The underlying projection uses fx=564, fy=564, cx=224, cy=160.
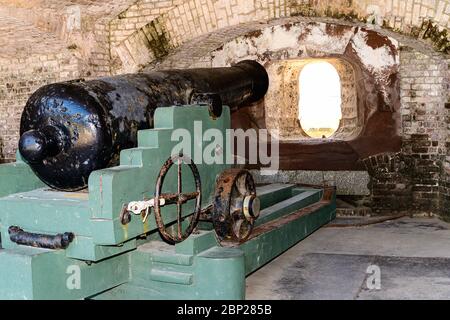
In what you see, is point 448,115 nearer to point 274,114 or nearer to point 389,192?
point 389,192

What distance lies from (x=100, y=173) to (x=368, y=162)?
13.6 feet

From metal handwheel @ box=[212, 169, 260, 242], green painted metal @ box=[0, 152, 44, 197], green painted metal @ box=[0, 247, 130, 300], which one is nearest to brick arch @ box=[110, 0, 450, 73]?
metal handwheel @ box=[212, 169, 260, 242]

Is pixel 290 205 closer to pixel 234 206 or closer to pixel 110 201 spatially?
pixel 234 206

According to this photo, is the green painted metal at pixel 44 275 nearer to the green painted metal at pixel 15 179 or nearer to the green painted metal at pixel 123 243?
the green painted metal at pixel 123 243

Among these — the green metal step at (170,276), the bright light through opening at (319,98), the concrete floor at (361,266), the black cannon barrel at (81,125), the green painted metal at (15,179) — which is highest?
the bright light through opening at (319,98)

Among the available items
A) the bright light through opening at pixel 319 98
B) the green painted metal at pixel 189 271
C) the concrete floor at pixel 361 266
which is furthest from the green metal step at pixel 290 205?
the bright light through opening at pixel 319 98

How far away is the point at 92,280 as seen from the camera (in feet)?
9.98

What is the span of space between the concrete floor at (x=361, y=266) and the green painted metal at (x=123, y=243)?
30 cm

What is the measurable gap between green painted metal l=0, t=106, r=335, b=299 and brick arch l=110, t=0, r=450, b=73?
2.19 metres

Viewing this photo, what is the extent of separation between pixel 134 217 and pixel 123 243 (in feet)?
0.83

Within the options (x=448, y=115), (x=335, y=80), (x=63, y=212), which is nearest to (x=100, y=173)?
(x=63, y=212)

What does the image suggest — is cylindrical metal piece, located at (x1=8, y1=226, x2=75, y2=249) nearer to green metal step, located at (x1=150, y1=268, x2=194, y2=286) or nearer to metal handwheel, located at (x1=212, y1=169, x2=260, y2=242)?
green metal step, located at (x1=150, y1=268, x2=194, y2=286)

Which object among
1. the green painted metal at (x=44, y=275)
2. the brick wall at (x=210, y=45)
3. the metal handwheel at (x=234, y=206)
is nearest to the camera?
the green painted metal at (x=44, y=275)

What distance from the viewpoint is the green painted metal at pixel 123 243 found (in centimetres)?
273
